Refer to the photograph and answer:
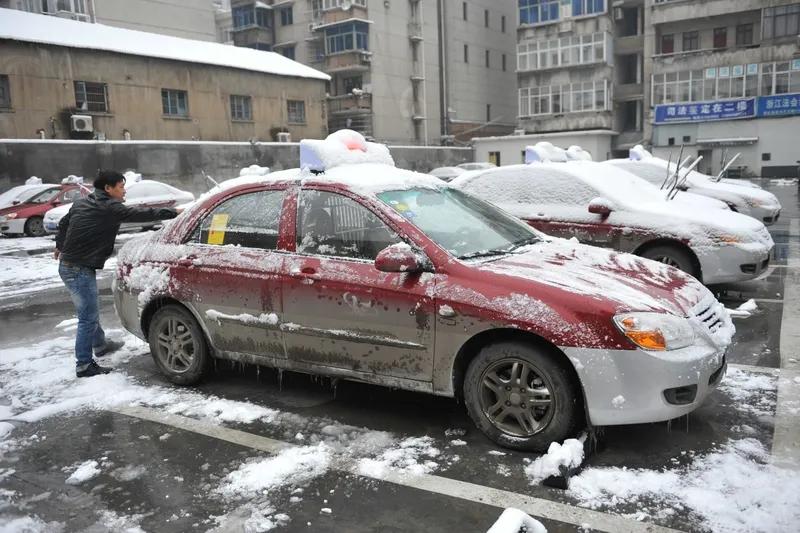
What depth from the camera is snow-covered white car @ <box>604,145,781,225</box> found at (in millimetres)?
11375

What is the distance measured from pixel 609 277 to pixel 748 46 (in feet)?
140

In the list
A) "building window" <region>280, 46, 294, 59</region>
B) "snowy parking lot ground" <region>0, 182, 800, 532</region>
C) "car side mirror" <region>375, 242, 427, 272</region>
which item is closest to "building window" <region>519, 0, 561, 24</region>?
"building window" <region>280, 46, 294, 59</region>

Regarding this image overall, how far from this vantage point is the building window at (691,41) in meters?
41.6

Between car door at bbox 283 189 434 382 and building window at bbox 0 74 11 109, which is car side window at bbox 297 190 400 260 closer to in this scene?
car door at bbox 283 189 434 382

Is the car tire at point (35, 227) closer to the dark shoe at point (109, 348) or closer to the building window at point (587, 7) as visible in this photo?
the dark shoe at point (109, 348)

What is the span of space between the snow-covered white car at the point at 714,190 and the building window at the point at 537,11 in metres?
35.2

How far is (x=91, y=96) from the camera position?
28406 millimetres

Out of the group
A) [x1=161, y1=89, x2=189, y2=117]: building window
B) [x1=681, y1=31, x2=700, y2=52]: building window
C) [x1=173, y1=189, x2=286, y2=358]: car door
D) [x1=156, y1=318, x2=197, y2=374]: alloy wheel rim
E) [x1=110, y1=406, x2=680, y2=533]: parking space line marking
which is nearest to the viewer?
[x1=110, y1=406, x2=680, y2=533]: parking space line marking

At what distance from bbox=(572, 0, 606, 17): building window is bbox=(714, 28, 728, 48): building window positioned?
7292 millimetres

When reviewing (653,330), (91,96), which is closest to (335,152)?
(653,330)

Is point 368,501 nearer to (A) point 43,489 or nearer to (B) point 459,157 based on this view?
(A) point 43,489

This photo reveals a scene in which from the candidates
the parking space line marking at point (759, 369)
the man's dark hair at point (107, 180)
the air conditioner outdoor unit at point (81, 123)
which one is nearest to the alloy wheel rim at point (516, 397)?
the parking space line marking at point (759, 369)

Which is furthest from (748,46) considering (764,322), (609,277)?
(609,277)

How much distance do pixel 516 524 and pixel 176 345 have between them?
320cm
